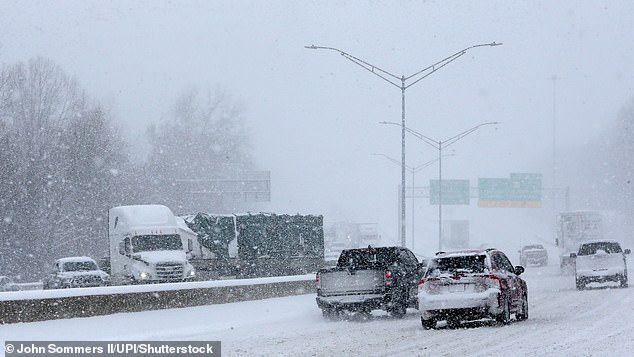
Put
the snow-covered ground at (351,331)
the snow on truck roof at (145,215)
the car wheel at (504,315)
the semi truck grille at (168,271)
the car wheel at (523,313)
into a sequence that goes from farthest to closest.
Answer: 1. the snow on truck roof at (145,215)
2. the semi truck grille at (168,271)
3. the car wheel at (523,313)
4. the car wheel at (504,315)
5. the snow-covered ground at (351,331)

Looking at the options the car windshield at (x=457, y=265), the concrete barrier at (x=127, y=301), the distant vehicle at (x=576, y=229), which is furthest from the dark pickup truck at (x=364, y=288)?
the distant vehicle at (x=576, y=229)

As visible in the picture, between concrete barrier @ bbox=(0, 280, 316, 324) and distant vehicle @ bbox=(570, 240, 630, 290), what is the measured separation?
11169 mm

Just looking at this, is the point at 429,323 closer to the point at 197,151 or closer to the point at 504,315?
the point at 504,315

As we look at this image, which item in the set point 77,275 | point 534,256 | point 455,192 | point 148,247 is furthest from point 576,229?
point 455,192

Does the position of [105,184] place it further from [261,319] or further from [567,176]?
[567,176]

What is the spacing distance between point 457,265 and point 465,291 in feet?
2.52

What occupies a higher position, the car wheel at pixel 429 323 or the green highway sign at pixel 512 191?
the green highway sign at pixel 512 191

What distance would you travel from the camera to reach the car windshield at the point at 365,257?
26203 millimetres

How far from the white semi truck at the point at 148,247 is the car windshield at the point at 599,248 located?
49.3 feet

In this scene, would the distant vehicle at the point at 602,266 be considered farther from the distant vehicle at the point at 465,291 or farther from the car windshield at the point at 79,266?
the car windshield at the point at 79,266

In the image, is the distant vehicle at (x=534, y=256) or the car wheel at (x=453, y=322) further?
the distant vehicle at (x=534, y=256)

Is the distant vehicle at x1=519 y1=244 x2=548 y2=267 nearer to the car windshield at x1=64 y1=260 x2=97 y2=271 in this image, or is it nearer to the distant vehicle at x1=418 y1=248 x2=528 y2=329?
the car windshield at x1=64 y1=260 x2=97 y2=271

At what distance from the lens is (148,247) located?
42.2 metres

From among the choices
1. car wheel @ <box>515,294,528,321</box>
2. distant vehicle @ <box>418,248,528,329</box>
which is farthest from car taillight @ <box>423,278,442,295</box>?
car wheel @ <box>515,294,528,321</box>
